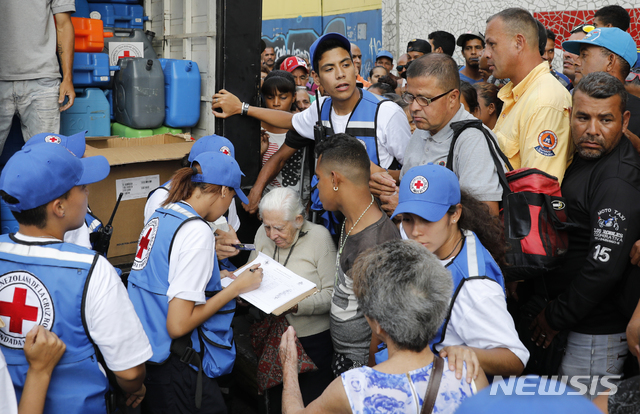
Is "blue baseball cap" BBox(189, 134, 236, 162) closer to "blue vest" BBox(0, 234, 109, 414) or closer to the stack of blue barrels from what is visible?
the stack of blue barrels

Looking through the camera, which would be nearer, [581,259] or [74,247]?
[74,247]

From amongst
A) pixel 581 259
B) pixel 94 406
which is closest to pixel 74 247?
pixel 94 406

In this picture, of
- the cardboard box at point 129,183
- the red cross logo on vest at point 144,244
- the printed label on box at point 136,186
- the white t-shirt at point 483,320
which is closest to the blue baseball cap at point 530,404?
the white t-shirt at point 483,320

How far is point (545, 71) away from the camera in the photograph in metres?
3.06

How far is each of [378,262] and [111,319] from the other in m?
1.02

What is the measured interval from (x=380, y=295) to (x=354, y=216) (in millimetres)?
1204

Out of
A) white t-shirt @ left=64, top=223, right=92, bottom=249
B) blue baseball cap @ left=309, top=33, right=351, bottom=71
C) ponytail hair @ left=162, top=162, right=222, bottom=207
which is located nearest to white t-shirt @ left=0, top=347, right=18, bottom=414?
ponytail hair @ left=162, top=162, right=222, bottom=207

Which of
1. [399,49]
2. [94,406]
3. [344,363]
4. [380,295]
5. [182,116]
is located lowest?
[344,363]

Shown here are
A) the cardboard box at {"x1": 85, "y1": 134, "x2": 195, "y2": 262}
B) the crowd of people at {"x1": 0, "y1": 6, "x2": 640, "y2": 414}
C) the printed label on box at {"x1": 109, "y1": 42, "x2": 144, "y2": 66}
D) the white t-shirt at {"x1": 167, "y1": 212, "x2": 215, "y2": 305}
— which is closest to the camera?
the crowd of people at {"x1": 0, "y1": 6, "x2": 640, "y2": 414}

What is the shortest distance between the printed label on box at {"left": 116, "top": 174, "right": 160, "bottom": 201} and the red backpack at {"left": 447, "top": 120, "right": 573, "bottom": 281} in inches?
105

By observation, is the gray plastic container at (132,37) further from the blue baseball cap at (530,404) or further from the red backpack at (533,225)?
the blue baseball cap at (530,404)

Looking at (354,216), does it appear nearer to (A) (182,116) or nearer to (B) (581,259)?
(B) (581,259)

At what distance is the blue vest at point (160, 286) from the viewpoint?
2475mm

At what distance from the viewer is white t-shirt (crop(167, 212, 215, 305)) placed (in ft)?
7.91
